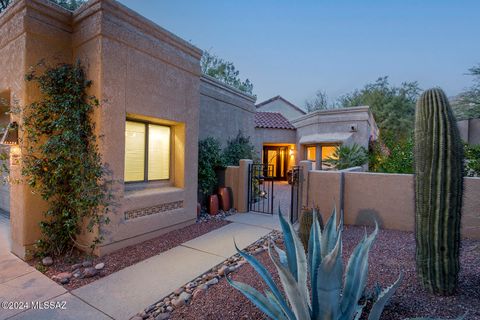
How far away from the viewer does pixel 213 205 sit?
293 inches

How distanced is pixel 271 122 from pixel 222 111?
24.0 feet

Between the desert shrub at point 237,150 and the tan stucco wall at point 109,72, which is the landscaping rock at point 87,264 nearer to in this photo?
the tan stucco wall at point 109,72

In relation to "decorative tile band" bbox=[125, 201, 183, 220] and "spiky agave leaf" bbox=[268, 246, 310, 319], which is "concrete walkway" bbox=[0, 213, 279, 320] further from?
"spiky agave leaf" bbox=[268, 246, 310, 319]

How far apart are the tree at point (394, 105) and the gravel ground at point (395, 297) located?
19.7m

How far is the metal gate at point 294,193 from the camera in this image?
650 cm

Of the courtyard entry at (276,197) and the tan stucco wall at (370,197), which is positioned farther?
the courtyard entry at (276,197)

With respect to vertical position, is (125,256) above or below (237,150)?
below

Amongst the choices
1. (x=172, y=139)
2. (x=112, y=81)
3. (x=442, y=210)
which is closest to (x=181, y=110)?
(x=172, y=139)

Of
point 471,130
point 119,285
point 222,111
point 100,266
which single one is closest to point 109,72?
point 100,266

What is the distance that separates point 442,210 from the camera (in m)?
2.67

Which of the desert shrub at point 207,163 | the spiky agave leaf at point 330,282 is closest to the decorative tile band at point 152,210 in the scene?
the desert shrub at point 207,163

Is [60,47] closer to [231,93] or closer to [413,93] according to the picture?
[231,93]

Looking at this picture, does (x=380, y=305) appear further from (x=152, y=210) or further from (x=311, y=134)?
(x=311, y=134)

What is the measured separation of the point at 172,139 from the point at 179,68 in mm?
1827
